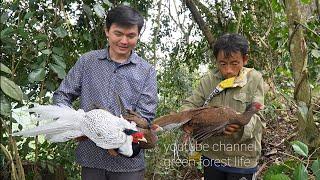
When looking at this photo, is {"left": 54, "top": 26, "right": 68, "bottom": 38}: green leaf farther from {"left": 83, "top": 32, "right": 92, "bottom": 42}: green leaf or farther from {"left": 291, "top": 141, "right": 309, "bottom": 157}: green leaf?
{"left": 291, "top": 141, "right": 309, "bottom": 157}: green leaf

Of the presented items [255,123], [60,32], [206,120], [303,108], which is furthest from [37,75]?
[303,108]

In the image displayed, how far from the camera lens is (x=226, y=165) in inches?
94.8

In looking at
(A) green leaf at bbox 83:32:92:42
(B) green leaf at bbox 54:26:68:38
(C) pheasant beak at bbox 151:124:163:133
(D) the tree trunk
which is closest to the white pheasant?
(C) pheasant beak at bbox 151:124:163:133

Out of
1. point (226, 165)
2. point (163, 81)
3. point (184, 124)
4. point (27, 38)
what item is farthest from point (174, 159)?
point (27, 38)

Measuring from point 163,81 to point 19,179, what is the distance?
1995mm

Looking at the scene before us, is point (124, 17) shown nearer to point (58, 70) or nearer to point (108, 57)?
point (108, 57)

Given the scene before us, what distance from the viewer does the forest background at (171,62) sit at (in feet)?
7.50

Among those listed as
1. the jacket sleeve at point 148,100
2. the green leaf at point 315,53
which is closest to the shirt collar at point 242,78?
the jacket sleeve at point 148,100

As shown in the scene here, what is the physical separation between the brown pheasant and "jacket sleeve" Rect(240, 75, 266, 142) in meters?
0.09

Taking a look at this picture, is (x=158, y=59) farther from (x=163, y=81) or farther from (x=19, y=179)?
(x=19, y=179)

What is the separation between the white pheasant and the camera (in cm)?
184

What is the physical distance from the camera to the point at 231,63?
230 centimetres

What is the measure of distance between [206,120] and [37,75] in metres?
0.84

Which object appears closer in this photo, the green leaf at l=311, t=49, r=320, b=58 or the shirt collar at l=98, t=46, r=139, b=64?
the shirt collar at l=98, t=46, r=139, b=64
